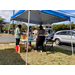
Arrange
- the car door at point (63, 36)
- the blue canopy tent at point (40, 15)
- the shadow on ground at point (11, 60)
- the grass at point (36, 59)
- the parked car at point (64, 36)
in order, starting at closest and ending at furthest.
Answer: the shadow on ground at point (11, 60) → the grass at point (36, 59) → the blue canopy tent at point (40, 15) → the parked car at point (64, 36) → the car door at point (63, 36)

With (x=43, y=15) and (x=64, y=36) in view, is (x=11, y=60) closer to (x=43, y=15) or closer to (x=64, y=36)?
(x=43, y=15)

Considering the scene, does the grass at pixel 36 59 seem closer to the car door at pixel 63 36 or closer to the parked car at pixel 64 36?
the parked car at pixel 64 36

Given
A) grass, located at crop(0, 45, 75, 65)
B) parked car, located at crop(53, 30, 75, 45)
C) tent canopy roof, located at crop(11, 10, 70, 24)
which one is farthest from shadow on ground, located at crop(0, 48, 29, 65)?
parked car, located at crop(53, 30, 75, 45)

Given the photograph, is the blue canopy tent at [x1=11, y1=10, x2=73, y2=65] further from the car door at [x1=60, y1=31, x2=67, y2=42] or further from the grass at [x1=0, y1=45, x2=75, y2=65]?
the car door at [x1=60, y1=31, x2=67, y2=42]

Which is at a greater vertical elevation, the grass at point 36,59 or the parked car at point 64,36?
the parked car at point 64,36

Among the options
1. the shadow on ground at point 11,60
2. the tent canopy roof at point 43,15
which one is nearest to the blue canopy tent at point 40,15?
the tent canopy roof at point 43,15

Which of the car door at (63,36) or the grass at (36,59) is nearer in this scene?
the grass at (36,59)

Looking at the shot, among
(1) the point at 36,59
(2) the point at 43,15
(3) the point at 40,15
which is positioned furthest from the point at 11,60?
(3) the point at 40,15

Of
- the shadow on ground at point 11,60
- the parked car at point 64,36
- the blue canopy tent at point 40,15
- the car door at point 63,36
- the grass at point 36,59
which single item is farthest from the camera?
the car door at point 63,36

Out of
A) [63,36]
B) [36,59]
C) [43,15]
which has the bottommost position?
[36,59]

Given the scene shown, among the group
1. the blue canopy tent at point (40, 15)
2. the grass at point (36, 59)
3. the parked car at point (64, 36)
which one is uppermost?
the blue canopy tent at point (40, 15)

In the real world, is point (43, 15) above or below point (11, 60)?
above

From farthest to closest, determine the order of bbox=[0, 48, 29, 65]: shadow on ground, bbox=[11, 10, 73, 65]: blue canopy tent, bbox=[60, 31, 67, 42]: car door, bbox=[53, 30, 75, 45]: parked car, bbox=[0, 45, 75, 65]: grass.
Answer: bbox=[60, 31, 67, 42]: car door → bbox=[53, 30, 75, 45]: parked car → bbox=[11, 10, 73, 65]: blue canopy tent → bbox=[0, 45, 75, 65]: grass → bbox=[0, 48, 29, 65]: shadow on ground

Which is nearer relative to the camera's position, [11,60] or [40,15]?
[11,60]
